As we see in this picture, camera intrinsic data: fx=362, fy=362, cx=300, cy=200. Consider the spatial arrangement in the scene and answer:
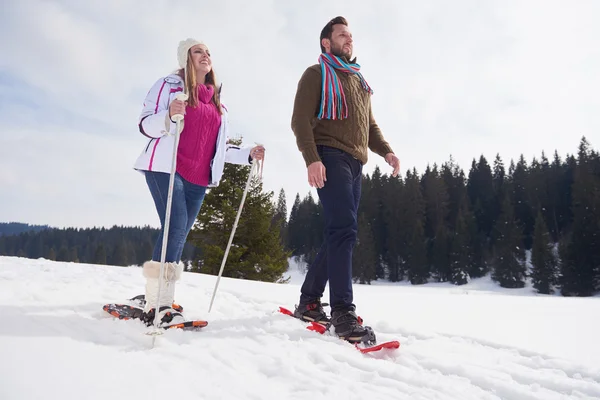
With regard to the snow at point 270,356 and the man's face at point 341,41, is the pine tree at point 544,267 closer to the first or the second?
the snow at point 270,356

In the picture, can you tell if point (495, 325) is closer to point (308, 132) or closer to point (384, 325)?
point (384, 325)

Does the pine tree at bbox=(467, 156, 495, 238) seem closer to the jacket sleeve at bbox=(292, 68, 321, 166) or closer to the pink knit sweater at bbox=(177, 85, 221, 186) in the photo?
the jacket sleeve at bbox=(292, 68, 321, 166)

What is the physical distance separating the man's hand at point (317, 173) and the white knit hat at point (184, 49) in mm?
1443

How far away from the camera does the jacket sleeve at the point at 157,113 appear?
8.73 feet

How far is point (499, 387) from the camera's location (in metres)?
1.85

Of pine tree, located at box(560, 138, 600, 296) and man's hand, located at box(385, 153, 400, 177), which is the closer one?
man's hand, located at box(385, 153, 400, 177)

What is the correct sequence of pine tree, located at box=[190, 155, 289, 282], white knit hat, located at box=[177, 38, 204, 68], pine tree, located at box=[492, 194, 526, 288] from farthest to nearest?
pine tree, located at box=[492, 194, 526, 288] < pine tree, located at box=[190, 155, 289, 282] < white knit hat, located at box=[177, 38, 204, 68]

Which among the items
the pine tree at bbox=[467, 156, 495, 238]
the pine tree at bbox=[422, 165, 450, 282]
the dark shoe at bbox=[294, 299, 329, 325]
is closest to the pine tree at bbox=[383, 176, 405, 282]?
the pine tree at bbox=[422, 165, 450, 282]

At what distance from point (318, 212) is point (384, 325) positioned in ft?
187

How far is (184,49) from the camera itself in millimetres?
3129

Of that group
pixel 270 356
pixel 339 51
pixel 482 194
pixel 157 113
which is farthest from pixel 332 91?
pixel 482 194

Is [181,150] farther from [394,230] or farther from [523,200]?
[523,200]

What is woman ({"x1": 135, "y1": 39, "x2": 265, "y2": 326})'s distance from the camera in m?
2.73

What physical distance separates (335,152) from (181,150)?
4.17 ft
